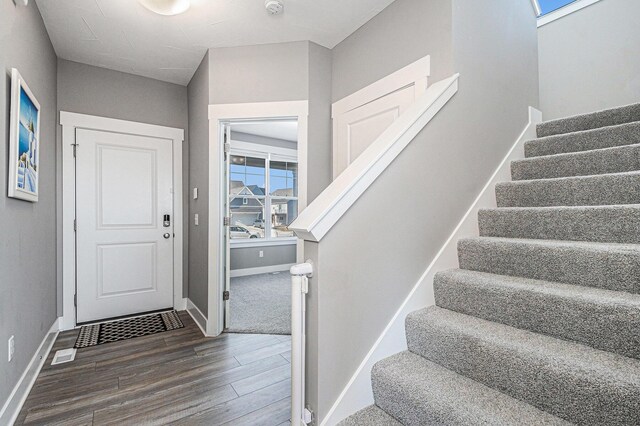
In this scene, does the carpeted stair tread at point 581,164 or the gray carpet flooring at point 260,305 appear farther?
the gray carpet flooring at point 260,305

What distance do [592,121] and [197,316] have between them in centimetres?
373

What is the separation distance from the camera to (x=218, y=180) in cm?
279

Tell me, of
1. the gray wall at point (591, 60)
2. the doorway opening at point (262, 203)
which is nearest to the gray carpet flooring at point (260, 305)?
the doorway opening at point (262, 203)

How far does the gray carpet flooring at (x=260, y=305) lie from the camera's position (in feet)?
9.73

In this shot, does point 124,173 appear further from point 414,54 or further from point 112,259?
point 414,54

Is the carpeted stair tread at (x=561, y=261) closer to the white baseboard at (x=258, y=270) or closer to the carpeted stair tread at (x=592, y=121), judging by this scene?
the carpeted stair tread at (x=592, y=121)

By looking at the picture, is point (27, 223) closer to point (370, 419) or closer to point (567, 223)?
point (370, 419)

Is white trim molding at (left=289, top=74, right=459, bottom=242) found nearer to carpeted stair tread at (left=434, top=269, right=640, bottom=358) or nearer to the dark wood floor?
carpeted stair tread at (left=434, top=269, right=640, bottom=358)

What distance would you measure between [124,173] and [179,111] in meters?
0.92

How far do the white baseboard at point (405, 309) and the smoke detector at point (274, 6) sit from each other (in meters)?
1.92

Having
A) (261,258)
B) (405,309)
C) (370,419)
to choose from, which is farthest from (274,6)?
(261,258)

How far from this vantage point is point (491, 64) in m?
2.09

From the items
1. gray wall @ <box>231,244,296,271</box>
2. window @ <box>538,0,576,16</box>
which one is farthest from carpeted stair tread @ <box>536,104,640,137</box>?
gray wall @ <box>231,244,296,271</box>

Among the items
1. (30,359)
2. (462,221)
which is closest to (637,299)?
(462,221)
